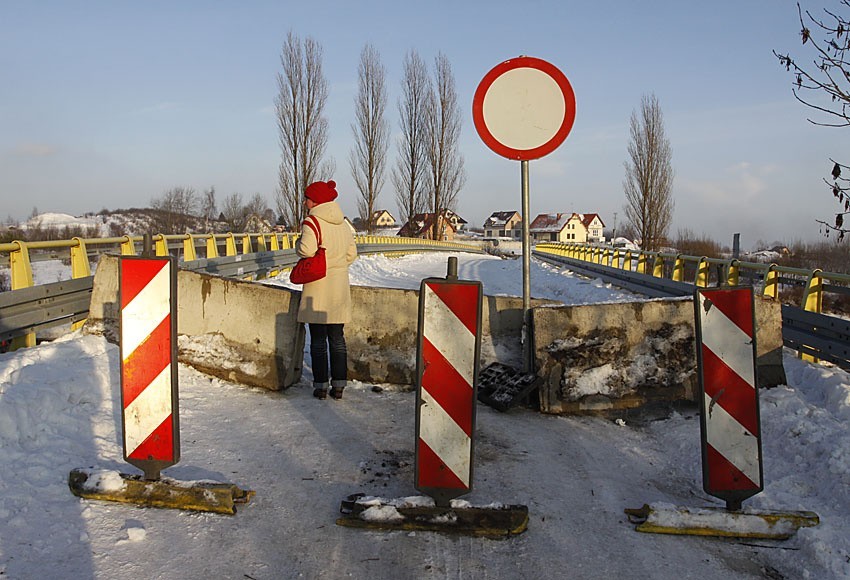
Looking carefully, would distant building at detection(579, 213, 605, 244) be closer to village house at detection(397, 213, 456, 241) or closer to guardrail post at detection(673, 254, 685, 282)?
village house at detection(397, 213, 456, 241)

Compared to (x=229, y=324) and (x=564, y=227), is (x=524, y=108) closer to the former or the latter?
(x=229, y=324)

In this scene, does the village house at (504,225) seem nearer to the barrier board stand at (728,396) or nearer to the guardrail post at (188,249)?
the guardrail post at (188,249)

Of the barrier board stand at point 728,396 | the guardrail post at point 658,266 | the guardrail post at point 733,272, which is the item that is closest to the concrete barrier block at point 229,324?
the barrier board stand at point 728,396

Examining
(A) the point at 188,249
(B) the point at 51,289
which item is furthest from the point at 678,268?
(B) the point at 51,289

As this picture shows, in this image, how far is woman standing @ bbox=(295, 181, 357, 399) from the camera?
516 cm

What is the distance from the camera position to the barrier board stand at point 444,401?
3.05m

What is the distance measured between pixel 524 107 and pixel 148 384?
336 centimetres

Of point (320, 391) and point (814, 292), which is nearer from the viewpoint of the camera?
point (320, 391)

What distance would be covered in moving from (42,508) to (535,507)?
96.2 inches

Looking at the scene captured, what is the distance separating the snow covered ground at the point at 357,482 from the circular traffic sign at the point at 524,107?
2.17 meters

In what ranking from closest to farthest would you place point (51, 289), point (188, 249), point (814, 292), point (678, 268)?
point (51, 289) < point (814, 292) < point (678, 268) < point (188, 249)

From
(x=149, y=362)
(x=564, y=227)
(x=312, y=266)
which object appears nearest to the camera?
(x=149, y=362)

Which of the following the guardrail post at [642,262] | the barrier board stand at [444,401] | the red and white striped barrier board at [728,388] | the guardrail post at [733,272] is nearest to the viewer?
the barrier board stand at [444,401]

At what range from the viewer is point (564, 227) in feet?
370
